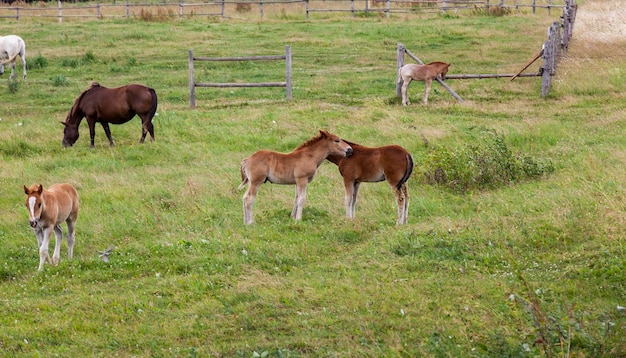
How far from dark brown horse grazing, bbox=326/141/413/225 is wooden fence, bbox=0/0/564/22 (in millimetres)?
28455

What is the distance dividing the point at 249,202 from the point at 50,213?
101 inches

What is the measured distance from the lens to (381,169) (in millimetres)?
11398

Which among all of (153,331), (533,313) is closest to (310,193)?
(153,331)

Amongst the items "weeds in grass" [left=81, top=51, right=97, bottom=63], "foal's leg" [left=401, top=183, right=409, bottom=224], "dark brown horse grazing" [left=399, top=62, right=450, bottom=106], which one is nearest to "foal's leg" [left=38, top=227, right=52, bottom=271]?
"foal's leg" [left=401, top=183, right=409, bottom=224]

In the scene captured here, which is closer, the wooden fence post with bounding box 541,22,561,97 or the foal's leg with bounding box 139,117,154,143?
the foal's leg with bounding box 139,117,154,143

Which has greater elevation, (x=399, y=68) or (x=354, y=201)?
(x=399, y=68)

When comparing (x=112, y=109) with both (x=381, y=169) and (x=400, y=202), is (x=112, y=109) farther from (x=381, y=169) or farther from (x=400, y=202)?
(x=400, y=202)

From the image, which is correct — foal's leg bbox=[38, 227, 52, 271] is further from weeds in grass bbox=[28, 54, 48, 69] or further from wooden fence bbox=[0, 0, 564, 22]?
wooden fence bbox=[0, 0, 564, 22]

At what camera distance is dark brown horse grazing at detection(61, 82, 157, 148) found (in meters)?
17.5

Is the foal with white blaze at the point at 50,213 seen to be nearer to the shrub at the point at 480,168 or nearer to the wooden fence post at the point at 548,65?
the shrub at the point at 480,168

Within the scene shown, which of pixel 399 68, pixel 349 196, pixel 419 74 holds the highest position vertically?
pixel 399 68

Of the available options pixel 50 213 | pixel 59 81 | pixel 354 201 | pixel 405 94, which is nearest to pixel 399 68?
pixel 405 94

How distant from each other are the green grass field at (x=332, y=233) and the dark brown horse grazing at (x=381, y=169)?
1.30 ft

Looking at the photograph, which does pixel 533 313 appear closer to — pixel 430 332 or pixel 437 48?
pixel 430 332
